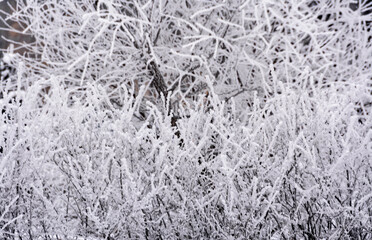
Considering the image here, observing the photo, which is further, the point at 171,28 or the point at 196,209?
the point at 171,28

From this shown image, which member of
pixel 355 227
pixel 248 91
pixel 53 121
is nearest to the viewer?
pixel 355 227

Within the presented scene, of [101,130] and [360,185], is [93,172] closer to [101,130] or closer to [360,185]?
[101,130]

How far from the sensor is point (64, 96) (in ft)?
13.5

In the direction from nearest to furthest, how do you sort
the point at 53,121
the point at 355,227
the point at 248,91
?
the point at 355,227, the point at 53,121, the point at 248,91

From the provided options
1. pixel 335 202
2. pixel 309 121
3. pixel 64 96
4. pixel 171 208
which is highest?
pixel 309 121

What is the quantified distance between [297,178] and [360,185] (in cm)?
52

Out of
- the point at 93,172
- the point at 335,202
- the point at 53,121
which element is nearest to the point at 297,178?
the point at 335,202

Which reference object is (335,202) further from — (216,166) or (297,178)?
(216,166)

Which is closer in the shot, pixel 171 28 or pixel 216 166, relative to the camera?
pixel 216 166

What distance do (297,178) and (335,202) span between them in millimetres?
374

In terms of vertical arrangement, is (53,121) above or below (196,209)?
above

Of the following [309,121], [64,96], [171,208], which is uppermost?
[309,121]

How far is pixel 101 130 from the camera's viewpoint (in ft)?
12.9

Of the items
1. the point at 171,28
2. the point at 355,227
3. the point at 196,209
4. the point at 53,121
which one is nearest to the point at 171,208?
the point at 196,209
